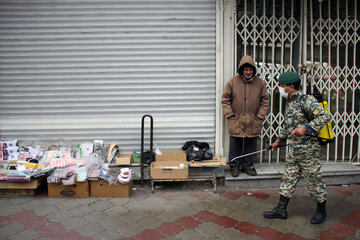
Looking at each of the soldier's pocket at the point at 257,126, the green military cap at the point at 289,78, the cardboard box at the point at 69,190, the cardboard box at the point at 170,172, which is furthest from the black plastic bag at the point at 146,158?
the green military cap at the point at 289,78

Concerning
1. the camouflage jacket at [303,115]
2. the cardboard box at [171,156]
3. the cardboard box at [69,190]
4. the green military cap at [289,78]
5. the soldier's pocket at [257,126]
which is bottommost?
the cardboard box at [69,190]

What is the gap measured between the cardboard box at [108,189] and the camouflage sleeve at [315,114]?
2.76 m

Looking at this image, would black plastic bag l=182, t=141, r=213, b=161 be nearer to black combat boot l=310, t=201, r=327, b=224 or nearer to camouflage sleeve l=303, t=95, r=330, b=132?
black combat boot l=310, t=201, r=327, b=224

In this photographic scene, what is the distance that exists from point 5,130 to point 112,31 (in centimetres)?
254

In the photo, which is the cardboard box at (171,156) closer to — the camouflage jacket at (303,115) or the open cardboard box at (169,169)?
the open cardboard box at (169,169)

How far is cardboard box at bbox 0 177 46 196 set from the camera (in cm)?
482

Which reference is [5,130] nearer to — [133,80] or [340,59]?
[133,80]

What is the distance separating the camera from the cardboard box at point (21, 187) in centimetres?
482

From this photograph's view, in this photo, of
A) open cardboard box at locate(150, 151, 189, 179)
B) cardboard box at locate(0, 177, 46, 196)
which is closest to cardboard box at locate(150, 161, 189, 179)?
open cardboard box at locate(150, 151, 189, 179)

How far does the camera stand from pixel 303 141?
154 inches

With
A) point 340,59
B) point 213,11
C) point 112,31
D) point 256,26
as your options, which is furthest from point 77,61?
point 340,59

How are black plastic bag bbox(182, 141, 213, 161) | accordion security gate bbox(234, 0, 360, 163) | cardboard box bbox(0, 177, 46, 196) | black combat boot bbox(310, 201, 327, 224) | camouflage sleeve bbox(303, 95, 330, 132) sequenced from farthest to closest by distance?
accordion security gate bbox(234, 0, 360, 163) < black plastic bag bbox(182, 141, 213, 161) < cardboard box bbox(0, 177, 46, 196) < black combat boot bbox(310, 201, 327, 224) < camouflage sleeve bbox(303, 95, 330, 132)

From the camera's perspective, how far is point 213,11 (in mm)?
5535

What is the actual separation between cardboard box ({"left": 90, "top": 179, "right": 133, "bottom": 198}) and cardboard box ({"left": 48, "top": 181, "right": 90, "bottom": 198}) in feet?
0.34
